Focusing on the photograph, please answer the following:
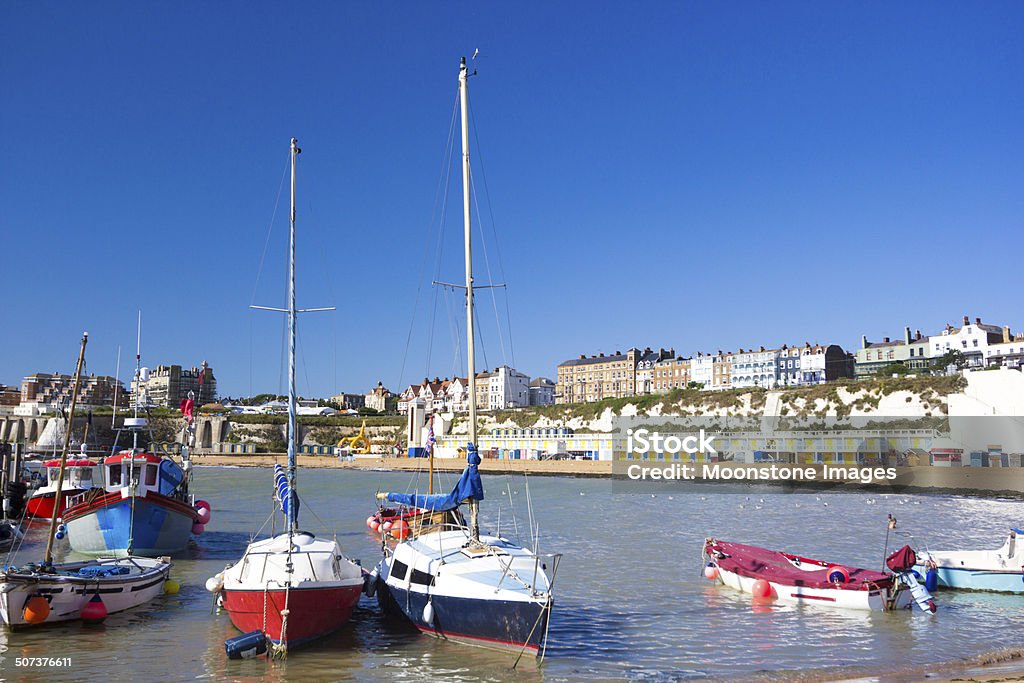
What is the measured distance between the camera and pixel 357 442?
141500mm

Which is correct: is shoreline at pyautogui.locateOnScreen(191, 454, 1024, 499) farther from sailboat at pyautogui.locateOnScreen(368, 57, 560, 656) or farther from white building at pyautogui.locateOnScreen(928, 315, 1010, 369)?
white building at pyautogui.locateOnScreen(928, 315, 1010, 369)

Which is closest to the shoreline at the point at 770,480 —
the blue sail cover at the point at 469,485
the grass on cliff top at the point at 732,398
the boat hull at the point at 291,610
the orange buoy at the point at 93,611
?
the grass on cliff top at the point at 732,398

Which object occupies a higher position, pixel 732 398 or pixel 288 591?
pixel 732 398

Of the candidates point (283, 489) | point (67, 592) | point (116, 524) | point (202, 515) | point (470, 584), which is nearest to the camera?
point (470, 584)

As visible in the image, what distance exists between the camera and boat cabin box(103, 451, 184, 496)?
97.2 feet

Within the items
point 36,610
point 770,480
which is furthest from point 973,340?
point 36,610

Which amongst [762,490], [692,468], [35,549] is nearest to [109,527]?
[35,549]

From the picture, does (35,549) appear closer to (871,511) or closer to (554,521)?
(554,521)

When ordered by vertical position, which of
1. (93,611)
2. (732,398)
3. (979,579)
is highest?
(732,398)

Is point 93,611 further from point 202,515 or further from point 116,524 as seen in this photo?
point 202,515

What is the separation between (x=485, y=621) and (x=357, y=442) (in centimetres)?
12936

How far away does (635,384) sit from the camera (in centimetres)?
17388

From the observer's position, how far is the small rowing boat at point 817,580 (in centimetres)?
A: 2088

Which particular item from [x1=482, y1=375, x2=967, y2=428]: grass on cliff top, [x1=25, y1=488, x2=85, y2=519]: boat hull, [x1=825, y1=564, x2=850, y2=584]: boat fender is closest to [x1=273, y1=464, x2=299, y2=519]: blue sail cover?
[x1=825, y1=564, x2=850, y2=584]: boat fender
